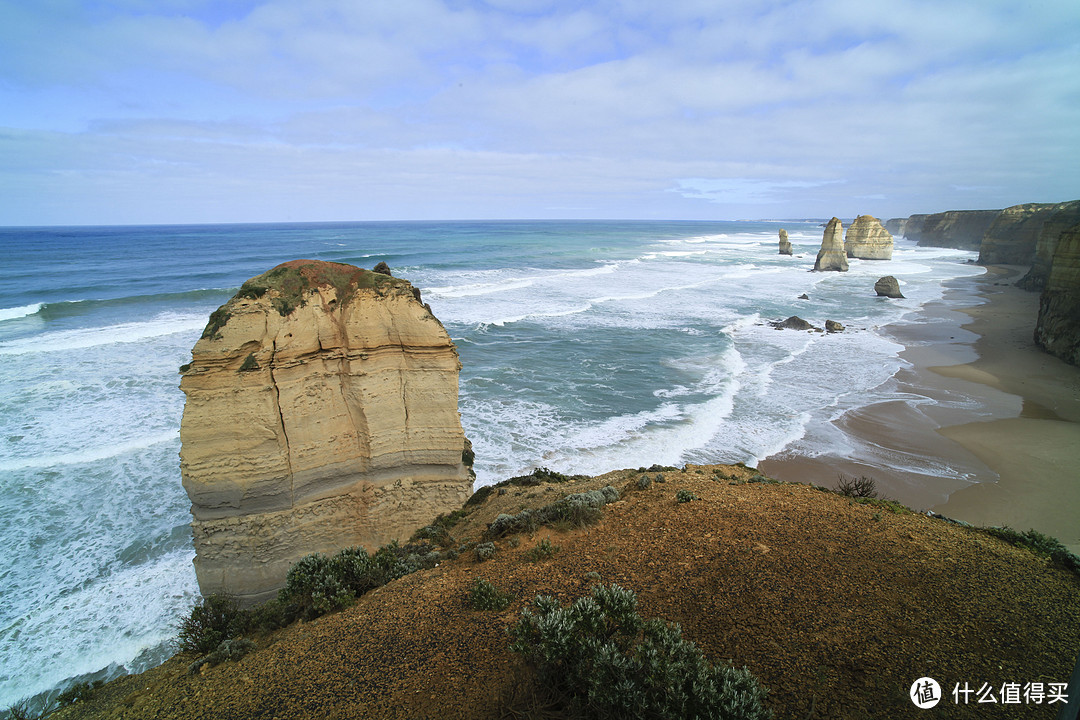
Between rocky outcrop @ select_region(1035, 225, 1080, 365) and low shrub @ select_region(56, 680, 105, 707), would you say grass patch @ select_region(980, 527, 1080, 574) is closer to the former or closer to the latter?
low shrub @ select_region(56, 680, 105, 707)

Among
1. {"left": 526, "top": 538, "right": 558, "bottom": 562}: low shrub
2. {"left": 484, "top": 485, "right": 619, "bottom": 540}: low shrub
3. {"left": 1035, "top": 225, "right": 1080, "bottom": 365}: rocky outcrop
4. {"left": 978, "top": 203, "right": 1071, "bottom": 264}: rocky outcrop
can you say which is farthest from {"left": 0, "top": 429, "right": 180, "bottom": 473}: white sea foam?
{"left": 978, "top": 203, "right": 1071, "bottom": 264}: rocky outcrop

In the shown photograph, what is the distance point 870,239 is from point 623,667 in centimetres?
7786

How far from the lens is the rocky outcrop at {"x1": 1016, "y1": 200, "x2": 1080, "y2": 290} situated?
37.5 m

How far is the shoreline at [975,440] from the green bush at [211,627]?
1250 centimetres

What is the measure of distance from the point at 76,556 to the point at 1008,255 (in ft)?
275

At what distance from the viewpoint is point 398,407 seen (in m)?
9.20

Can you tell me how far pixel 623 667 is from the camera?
4242 mm

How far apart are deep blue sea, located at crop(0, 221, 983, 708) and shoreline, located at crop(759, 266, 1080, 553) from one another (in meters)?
1.18

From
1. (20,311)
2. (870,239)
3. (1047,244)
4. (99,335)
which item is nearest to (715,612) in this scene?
(99,335)

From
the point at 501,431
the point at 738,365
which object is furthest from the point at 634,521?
the point at 738,365

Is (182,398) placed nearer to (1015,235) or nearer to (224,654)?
(224,654)

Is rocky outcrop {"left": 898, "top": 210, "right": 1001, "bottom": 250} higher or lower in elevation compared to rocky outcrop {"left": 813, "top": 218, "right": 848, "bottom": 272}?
higher

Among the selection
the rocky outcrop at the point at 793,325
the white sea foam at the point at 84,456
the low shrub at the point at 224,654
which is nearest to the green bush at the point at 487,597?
the low shrub at the point at 224,654

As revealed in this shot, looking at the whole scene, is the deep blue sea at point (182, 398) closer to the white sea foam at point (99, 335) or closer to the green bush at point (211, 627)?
the white sea foam at point (99, 335)
